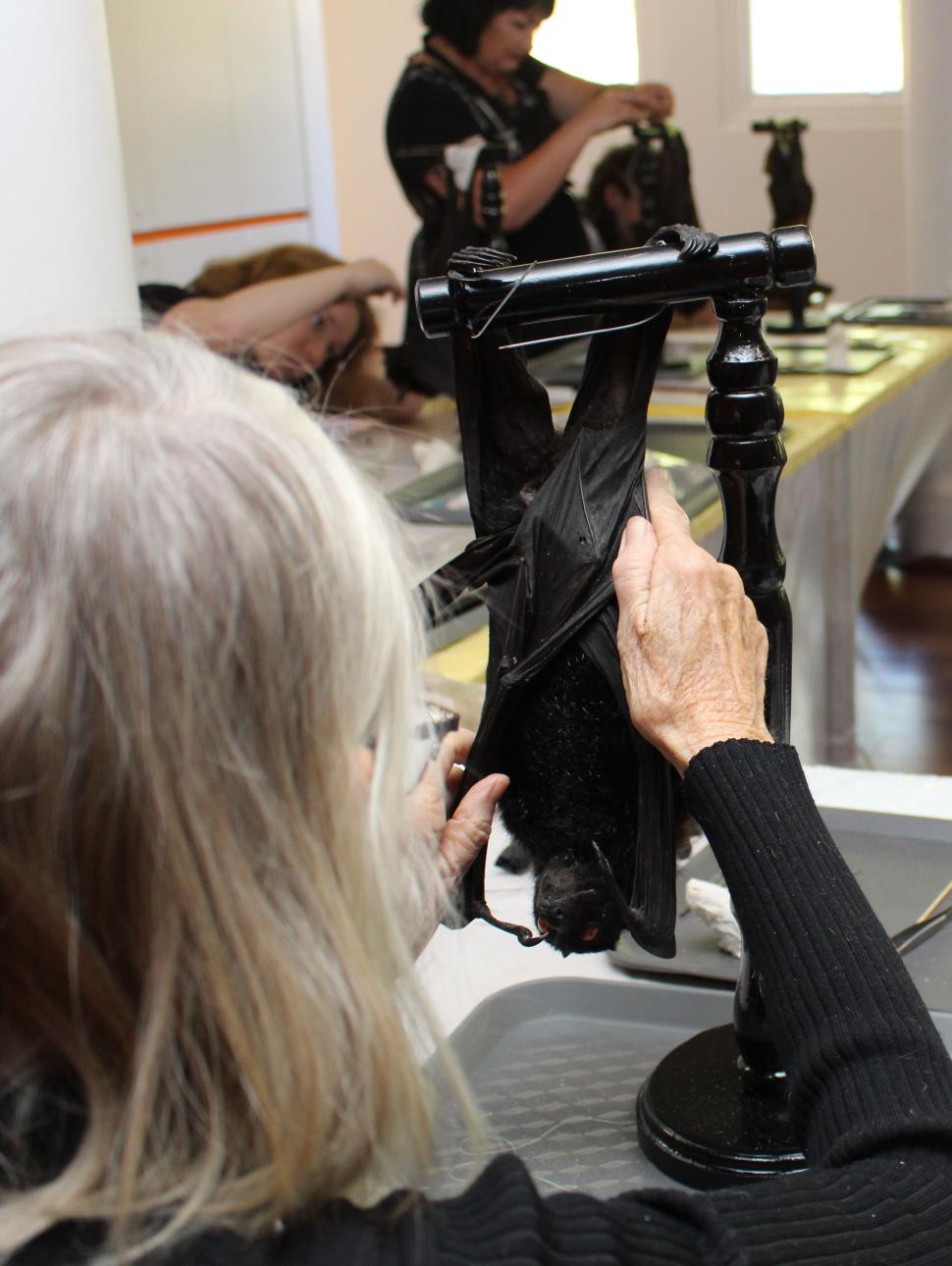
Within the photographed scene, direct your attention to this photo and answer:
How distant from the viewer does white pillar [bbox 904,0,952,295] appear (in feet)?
10.8

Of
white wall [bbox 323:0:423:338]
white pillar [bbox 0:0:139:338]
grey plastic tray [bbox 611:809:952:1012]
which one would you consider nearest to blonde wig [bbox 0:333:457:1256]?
grey plastic tray [bbox 611:809:952:1012]

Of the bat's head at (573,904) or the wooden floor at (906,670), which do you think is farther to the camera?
the wooden floor at (906,670)

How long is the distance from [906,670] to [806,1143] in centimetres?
271

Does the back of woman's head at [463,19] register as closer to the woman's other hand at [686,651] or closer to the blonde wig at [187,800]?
the woman's other hand at [686,651]

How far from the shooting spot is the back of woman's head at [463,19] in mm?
2682

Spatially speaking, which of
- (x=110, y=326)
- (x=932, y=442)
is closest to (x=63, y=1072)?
(x=110, y=326)

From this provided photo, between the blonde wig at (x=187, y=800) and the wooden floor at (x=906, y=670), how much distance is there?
2.25m

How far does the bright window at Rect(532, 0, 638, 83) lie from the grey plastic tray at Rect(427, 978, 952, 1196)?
11.9 feet

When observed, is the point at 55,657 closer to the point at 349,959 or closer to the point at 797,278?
the point at 349,959

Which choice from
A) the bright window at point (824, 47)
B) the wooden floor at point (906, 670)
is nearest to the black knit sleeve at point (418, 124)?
the wooden floor at point (906, 670)

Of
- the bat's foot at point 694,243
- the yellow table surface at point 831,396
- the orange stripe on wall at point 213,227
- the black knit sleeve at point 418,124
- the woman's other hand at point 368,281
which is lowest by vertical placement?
the yellow table surface at point 831,396

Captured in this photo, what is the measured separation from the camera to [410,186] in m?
2.50

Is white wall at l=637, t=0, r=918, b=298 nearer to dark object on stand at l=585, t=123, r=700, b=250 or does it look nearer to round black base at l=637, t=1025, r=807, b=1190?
dark object on stand at l=585, t=123, r=700, b=250

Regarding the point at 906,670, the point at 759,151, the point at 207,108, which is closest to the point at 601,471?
the point at 207,108
